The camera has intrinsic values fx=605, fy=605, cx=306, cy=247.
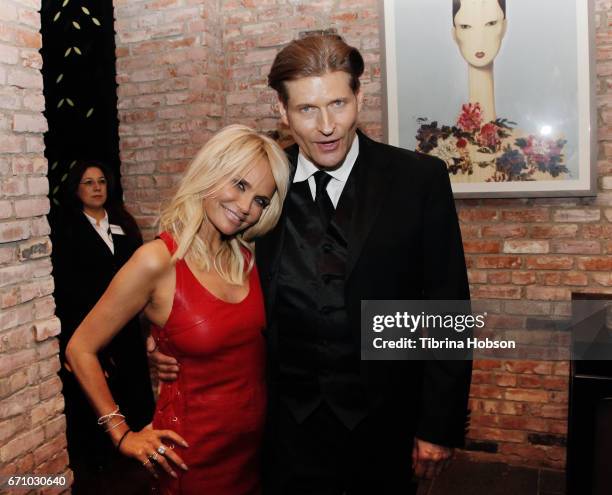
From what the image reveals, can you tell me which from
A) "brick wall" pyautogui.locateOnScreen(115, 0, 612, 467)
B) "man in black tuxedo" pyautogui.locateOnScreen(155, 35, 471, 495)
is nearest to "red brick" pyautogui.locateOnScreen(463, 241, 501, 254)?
"brick wall" pyautogui.locateOnScreen(115, 0, 612, 467)

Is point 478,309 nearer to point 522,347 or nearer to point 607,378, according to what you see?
point 522,347

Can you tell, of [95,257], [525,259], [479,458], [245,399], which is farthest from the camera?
[95,257]

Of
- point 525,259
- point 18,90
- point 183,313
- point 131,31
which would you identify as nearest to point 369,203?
point 183,313

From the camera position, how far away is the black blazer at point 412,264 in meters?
1.54

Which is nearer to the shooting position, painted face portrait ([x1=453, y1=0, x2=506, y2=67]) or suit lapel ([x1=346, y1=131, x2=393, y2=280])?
suit lapel ([x1=346, y1=131, x2=393, y2=280])

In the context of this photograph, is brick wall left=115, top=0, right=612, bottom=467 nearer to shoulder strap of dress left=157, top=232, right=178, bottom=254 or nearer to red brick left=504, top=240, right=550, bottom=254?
red brick left=504, top=240, right=550, bottom=254

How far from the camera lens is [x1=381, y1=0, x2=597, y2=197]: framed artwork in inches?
106

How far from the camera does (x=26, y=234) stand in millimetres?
2057

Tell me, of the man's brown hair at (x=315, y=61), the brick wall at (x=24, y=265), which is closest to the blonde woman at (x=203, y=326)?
the man's brown hair at (x=315, y=61)

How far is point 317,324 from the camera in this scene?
5.17 feet

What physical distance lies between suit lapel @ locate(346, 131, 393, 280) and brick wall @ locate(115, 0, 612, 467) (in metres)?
1.45

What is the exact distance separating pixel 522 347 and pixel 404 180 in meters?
1.74

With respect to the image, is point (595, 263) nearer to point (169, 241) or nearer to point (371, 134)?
point (371, 134)

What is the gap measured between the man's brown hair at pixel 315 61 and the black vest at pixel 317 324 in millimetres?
284
